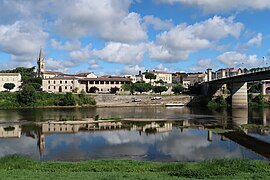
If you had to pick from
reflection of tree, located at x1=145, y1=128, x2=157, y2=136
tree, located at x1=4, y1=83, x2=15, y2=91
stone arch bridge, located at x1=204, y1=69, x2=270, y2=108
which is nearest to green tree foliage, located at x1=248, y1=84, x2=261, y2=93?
stone arch bridge, located at x1=204, y1=69, x2=270, y2=108

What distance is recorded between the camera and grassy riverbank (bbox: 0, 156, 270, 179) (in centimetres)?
1620

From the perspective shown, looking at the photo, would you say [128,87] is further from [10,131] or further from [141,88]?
[10,131]

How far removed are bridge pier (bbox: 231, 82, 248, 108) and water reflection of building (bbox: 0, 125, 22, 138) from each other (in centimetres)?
5730

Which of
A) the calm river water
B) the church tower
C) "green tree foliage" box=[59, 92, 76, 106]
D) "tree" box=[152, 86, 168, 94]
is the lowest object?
the calm river water

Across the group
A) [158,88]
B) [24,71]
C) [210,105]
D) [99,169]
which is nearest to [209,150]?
[99,169]

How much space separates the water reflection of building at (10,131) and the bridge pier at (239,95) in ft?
188

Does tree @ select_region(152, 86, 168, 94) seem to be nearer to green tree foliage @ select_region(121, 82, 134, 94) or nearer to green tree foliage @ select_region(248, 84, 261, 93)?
green tree foliage @ select_region(121, 82, 134, 94)

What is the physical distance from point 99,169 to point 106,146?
11.2 m

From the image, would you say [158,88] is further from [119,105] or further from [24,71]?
[24,71]

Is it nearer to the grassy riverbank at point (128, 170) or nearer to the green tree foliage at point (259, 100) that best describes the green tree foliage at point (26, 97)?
the green tree foliage at point (259, 100)

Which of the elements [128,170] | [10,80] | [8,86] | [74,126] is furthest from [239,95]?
[10,80]

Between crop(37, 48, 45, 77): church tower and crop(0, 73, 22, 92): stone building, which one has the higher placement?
crop(37, 48, 45, 77): church tower

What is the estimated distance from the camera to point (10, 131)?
40.8 metres

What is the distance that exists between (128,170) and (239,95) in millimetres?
71405
